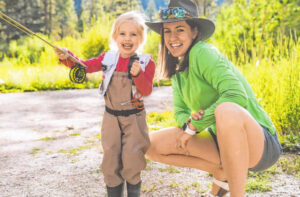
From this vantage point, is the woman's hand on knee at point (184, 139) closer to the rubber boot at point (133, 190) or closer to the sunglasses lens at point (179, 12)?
the rubber boot at point (133, 190)

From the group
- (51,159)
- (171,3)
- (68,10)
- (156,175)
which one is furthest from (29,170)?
(68,10)

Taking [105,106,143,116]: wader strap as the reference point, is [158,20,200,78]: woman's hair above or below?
above

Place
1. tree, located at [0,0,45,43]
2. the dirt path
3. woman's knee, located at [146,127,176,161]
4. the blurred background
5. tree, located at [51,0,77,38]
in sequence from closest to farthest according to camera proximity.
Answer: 1. woman's knee, located at [146,127,176,161]
2. the dirt path
3. the blurred background
4. tree, located at [0,0,45,43]
5. tree, located at [51,0,77,38]

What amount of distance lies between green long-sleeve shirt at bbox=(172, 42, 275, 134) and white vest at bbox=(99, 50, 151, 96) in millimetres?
274

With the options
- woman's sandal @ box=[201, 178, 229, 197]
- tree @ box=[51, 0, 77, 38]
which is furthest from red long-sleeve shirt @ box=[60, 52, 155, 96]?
tree @ box=[51, 0, 77, 38]

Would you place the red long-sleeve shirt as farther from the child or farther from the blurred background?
the blurred background

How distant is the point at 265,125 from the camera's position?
1.84 metres

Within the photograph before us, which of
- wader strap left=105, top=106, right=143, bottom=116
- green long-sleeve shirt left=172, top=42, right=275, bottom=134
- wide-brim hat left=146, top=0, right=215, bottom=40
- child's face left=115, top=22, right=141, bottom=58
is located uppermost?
wide-brim hat left=146, top=0, right=215, bottom=40

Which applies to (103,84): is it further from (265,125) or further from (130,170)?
(265,125)

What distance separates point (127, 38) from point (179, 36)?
338 mm

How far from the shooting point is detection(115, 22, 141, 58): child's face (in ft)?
6.23

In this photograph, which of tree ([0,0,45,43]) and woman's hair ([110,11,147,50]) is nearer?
woman's hair ([110,11,147,50])

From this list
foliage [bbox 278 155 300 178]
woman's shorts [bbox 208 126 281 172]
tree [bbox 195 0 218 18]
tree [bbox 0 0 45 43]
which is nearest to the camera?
woman's shorts [bbox 208 126 281 172]

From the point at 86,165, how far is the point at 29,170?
0.49m
